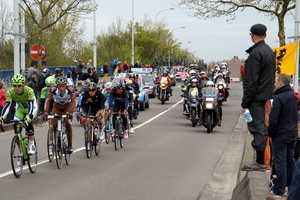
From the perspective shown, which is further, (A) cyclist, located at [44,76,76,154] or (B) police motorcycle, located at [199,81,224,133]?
(B) police motorcycle, located at [199,81,224,133]

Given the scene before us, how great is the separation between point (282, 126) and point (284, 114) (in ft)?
0.55

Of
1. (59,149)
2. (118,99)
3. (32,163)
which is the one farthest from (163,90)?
(32,163)

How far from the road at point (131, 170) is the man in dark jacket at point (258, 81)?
1598mm

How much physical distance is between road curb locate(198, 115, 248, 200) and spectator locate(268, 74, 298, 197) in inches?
79.9

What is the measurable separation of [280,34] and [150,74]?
14.0 m

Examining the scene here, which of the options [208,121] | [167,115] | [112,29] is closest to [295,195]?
[208,121]

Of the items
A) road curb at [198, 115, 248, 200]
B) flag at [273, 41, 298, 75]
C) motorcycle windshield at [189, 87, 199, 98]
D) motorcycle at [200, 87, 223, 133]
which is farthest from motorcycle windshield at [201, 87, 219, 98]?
flag at [273, 41, 298, 75]

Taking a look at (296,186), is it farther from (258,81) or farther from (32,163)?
(32,163)

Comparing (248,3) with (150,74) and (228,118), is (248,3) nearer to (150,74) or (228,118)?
(228,118)

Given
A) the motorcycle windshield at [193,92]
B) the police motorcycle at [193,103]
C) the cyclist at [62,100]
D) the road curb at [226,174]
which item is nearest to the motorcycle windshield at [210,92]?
the police motorcycle at [193,103]

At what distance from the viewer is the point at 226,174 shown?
12664 millimetres

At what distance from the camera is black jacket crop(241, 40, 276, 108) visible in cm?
911

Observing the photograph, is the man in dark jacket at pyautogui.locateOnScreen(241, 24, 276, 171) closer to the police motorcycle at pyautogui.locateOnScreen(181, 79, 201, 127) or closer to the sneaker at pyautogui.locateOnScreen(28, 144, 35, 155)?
the sneaker at pyautogui.locateOnScreen(28, 144, 35, 155)

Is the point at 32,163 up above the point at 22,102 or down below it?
below
